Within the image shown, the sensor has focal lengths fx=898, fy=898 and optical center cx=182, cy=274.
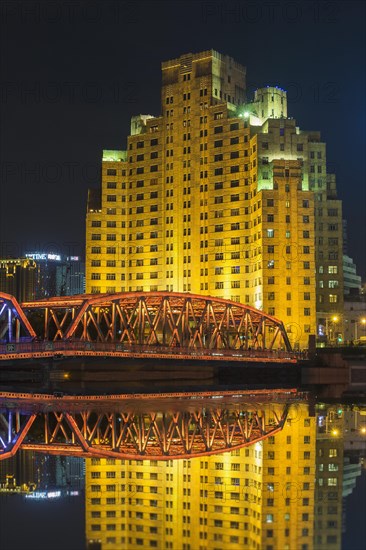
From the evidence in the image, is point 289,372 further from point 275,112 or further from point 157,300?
point 275,112

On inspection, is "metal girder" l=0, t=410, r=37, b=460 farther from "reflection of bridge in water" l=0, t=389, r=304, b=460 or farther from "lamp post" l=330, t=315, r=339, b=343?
"lamp post" l=330, t=315, r=339, b=343

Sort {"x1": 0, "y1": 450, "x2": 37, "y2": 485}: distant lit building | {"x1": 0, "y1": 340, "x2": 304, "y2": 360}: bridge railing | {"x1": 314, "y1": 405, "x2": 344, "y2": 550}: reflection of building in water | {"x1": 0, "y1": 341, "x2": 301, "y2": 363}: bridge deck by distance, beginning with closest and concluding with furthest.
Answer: {"x1": 314, "y1": 405, "x2": 344, "y2": 550}: reflection of building in water
{"x1": 0, "y1": 450, "x2": 37, "y2": 485}: distant lit building
{"x1": 0, "y1": 341, "x2": 301, "y2": 363}: bridge deck
{"x1": 0, "y1": 340, "x2": 304, "y2": 360}: bridge railing

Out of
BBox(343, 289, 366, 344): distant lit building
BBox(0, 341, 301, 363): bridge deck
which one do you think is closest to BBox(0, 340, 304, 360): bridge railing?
BBox(0, 341, 301, 363): bridge deck

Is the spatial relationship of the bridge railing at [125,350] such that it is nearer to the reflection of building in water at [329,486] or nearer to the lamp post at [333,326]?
the lamp post at [333,326]

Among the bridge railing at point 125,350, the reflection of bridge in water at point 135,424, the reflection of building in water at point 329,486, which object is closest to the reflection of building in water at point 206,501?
the reflection of building in water at point 329,486

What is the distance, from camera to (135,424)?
3403 centimetres

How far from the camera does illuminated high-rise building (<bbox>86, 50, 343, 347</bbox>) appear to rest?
108375 mm

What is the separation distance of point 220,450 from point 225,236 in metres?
90.5

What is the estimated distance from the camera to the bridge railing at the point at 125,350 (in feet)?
226

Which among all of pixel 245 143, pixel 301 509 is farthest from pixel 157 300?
pixel 301 509

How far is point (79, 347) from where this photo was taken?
69.9 meters

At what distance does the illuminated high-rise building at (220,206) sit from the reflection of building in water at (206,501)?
82585mm

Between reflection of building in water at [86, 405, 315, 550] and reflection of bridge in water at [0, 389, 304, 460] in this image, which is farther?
reflection of bridge in water at [0, 389, 304, 460]

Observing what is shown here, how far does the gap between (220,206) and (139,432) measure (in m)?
87.5
